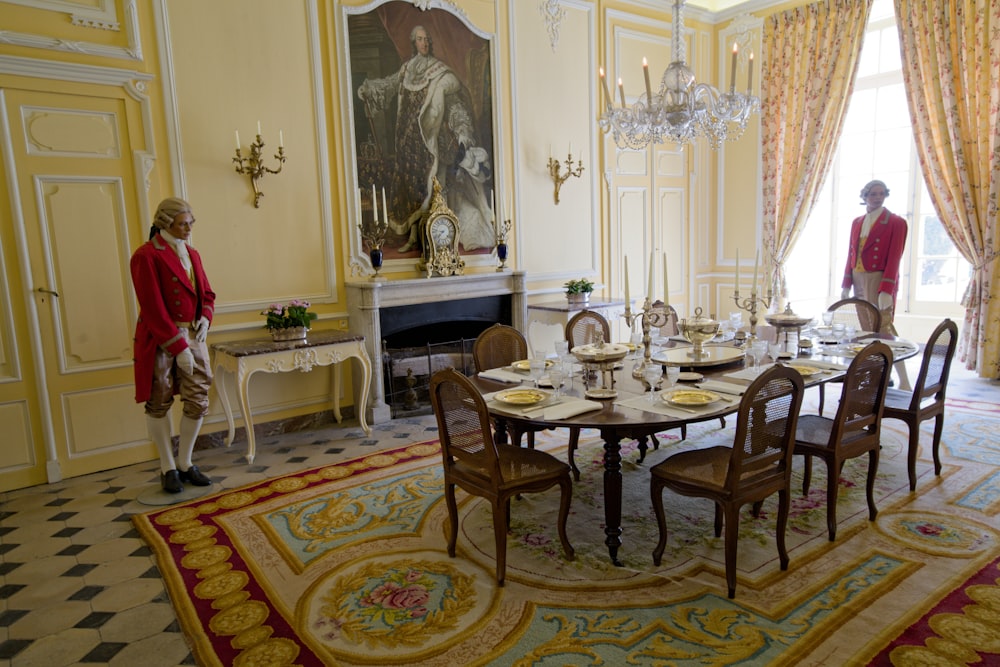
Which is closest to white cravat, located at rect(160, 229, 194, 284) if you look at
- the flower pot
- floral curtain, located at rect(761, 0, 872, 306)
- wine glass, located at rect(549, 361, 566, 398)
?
the flower pot

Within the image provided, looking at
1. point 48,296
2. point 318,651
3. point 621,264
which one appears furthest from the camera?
point 621,264

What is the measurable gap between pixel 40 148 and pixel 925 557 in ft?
16.2

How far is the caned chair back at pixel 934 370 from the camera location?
10.8 ft

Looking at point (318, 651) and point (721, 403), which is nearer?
point (318, 651)

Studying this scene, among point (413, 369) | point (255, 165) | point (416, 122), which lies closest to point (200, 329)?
point (255, 165)

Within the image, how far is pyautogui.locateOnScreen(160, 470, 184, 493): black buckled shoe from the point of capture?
3732 mm

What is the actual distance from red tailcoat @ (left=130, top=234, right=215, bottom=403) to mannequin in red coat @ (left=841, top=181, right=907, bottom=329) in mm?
4868

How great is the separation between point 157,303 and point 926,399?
416 centimetres

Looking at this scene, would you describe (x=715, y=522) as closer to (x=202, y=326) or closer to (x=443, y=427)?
(x=443, y=427)

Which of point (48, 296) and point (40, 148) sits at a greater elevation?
point (40, 148)

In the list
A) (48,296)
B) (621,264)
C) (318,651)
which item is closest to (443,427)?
(318,651)

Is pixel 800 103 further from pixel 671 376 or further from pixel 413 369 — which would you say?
pixel 671 376

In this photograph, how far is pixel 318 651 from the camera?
2248 millimetres

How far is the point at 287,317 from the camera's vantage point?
4.43m
